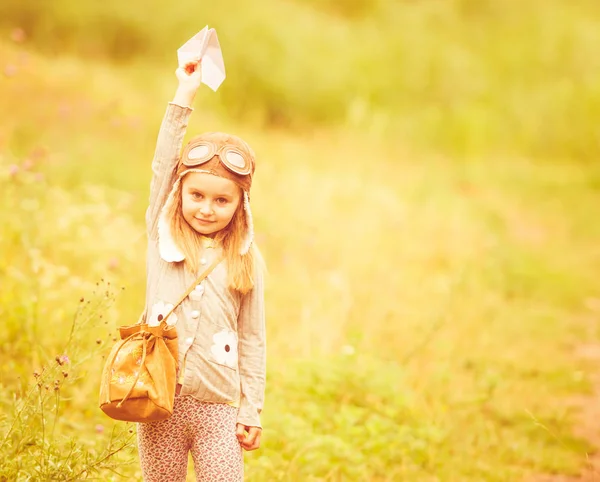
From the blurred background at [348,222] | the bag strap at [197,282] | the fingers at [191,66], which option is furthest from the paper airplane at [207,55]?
the blurred background at [348,222]

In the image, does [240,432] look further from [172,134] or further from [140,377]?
[172,134]

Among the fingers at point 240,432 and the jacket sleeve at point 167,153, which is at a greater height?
the jacket sleeve at point 167,153

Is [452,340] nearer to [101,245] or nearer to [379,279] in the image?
[379,279]

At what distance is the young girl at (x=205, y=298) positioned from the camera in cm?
225

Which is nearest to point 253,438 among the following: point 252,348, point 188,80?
point 252,348

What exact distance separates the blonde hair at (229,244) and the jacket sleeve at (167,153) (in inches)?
2.3

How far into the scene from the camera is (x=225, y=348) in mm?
2299

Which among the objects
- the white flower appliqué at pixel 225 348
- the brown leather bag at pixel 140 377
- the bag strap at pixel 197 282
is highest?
the bag strap at pixel 197 282

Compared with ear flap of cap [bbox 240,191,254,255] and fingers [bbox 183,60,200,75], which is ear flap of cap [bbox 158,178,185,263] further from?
fingers [bbox 183,60,200,75]

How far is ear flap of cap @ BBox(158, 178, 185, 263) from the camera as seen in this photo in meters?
2.29

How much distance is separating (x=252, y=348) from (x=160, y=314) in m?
0.34

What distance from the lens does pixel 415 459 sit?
370 cm

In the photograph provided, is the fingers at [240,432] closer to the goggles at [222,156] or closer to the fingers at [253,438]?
the fingers at [253,438]

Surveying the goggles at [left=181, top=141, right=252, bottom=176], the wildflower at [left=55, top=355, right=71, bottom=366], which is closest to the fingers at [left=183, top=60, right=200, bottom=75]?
the goggles at [left=181, top=141, right=252, bottom=176]
